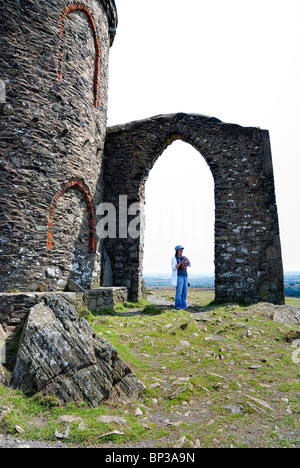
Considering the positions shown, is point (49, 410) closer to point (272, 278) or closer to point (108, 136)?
point (272, 278)

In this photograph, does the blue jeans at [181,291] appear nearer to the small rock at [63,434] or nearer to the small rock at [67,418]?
the small rock at [67,418]

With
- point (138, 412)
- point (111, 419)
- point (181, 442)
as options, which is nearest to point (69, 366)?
point (111, 419)

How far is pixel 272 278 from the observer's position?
9.97 meters

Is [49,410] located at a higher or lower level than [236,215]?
lower

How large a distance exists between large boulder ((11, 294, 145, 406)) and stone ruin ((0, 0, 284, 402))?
1.70 metres

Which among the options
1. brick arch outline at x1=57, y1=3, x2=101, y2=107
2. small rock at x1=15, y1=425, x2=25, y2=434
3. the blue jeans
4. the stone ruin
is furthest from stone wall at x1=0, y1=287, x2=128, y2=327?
brick arch outline at x1=57, y1=3, x2=101, y2=107

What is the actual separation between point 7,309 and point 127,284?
4.94 metres

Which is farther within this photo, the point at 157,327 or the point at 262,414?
the point at 157,327

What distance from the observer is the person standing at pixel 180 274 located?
9.18m

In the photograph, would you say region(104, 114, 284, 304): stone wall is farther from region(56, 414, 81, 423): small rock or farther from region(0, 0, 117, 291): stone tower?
region(56, 414, 81, 423): small rock

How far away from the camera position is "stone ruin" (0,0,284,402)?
23.6ft

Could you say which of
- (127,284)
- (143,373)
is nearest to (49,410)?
(143,373)

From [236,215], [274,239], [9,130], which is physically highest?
[9,130]

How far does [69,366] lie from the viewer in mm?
4277
